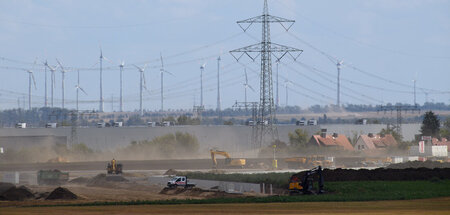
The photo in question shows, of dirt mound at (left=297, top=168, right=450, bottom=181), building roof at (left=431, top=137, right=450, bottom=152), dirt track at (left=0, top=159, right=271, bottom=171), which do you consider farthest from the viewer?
building roof at (left=431, top=137, right=450, bottom=152)

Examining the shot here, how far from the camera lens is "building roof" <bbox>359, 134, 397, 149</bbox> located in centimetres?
17612

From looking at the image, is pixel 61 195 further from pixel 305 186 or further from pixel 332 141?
pixel 332 141

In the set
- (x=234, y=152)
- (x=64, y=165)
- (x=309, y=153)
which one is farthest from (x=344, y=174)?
(x=234, y=152)

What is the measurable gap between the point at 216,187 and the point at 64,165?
5576 centimetres

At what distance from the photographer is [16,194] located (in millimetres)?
68125

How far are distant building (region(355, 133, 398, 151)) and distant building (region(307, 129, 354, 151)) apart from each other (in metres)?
3.39

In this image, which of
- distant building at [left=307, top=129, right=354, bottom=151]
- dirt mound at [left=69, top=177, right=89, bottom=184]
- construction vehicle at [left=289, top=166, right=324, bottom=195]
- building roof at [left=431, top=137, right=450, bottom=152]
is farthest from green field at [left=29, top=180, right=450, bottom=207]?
distant building at [left=307, top=129, right=354, bottom=151]

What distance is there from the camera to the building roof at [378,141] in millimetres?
176125

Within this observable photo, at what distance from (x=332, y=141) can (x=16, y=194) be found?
368ft

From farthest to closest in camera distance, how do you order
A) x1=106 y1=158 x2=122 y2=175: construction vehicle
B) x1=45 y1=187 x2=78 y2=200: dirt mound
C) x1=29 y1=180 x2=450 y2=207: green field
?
x1=106 y1=158 x2=122 y2=175: construction vehicle, x1=45 y1=187 x2=78 y2=200: dirt mound, x1=29 y1=180 x2=450 y2=207: green field

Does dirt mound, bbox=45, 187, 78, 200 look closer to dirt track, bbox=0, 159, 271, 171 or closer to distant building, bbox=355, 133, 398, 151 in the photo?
dirt track, bbox=0, 159, 271, 171

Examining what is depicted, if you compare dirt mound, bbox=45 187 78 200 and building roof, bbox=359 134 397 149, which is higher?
building roof, bbox=359 134 397 149

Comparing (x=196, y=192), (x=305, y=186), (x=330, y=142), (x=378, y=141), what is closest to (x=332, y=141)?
(x=330, y=142)

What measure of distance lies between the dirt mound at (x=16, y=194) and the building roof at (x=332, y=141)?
10486 cm
